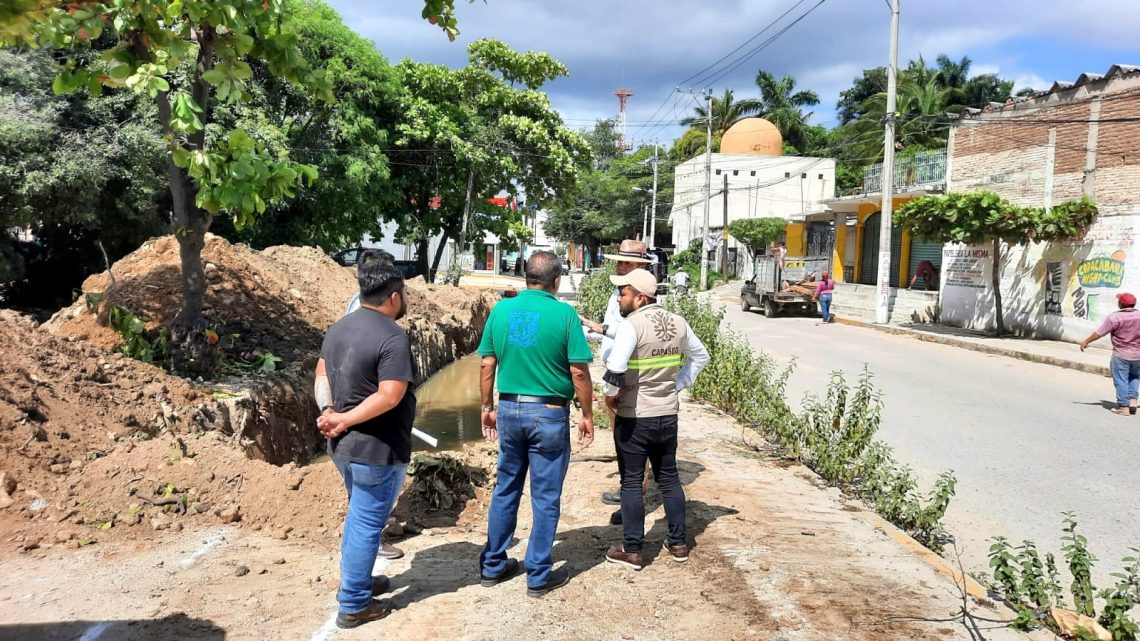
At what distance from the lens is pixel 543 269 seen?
3.99 meters

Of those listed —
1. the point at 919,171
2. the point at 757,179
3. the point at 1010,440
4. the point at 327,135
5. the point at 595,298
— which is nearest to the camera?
the point at 1010,440

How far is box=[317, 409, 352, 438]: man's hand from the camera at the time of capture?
3439 mm

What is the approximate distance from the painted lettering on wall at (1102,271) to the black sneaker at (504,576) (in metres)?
17.0

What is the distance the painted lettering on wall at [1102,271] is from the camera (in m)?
16.0

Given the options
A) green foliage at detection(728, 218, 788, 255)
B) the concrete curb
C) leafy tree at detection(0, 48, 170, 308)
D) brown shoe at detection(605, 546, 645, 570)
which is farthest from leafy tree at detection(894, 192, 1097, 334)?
green foliage at detection(728, 218, 788, 255)

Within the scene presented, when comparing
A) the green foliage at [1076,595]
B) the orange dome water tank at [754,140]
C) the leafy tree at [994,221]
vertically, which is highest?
the orange dome water tank at [754,140]

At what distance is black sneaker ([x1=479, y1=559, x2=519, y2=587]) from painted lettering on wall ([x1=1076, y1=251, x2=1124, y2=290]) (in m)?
17.0

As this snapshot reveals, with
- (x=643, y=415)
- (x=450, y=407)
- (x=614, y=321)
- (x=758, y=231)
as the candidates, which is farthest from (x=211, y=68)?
(x=758, y=231)

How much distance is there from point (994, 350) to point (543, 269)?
15.5 m

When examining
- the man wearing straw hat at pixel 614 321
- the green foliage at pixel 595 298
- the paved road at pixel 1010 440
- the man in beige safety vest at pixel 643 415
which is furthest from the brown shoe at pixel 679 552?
the green foliage at pixel 595 298

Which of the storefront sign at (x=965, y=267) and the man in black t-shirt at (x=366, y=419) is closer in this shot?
the man in black t-shirt at (x=366, y=419)

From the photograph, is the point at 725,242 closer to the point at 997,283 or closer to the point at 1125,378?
the point at 997,283

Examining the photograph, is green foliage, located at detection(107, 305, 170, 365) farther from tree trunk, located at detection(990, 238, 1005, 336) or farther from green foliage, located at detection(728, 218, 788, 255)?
green foliage, located at detection(728, 218, 788, 255)

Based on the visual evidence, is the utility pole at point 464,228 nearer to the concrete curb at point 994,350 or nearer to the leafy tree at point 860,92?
the concrete curb at point 994,350
